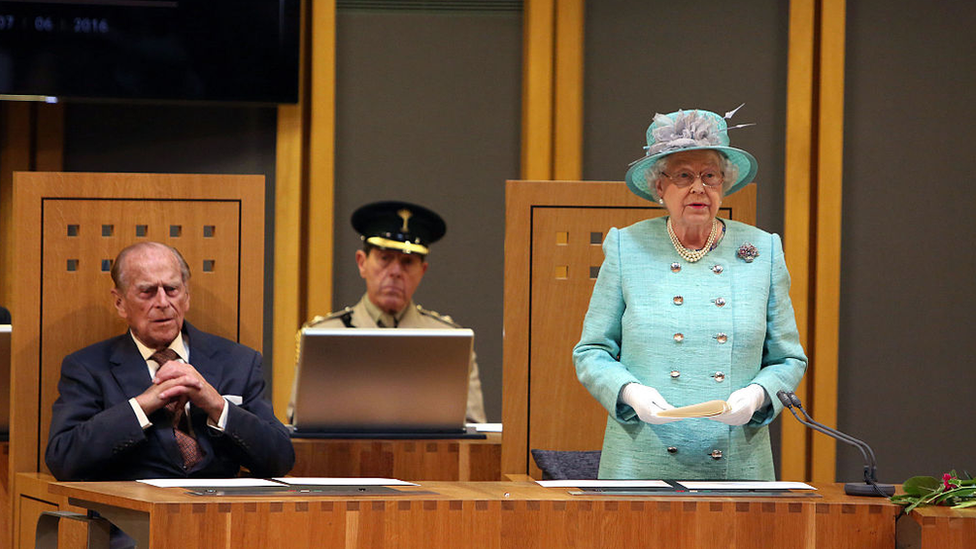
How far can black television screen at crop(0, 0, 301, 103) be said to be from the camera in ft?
16.1

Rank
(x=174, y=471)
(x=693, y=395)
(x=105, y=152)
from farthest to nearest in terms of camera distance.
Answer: (x=105, y=152) → (x=174, y=471) → (x=693, y=395)

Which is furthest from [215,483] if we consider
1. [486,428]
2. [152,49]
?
[152,49]

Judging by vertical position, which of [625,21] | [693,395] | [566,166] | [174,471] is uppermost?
[625,21]

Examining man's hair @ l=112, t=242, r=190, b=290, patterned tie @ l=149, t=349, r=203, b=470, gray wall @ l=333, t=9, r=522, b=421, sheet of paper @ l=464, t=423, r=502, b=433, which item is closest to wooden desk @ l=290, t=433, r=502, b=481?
sheet of paper @ l=464, t=423, r=502, b=433

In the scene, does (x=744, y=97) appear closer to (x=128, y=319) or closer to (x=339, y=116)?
(x=339, y=116)

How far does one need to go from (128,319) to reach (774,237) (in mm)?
1632

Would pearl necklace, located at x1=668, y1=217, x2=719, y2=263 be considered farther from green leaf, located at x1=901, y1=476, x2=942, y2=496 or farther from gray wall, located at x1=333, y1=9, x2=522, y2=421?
gray wall, located at x1=333, y1=9, x2=522, y2=421

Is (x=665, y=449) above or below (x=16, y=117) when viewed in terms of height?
below

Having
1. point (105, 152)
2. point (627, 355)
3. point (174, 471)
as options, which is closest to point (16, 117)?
point (105, 152)

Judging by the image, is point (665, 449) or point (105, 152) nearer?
point (665, 449)

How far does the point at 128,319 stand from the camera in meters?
3.21

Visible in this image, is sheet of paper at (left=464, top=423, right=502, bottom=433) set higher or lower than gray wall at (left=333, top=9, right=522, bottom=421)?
lower

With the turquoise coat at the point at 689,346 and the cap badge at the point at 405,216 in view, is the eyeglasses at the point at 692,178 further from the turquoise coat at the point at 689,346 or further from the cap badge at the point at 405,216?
the cap badge at the point at 405,216

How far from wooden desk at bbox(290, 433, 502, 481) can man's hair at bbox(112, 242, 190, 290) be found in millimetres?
606
